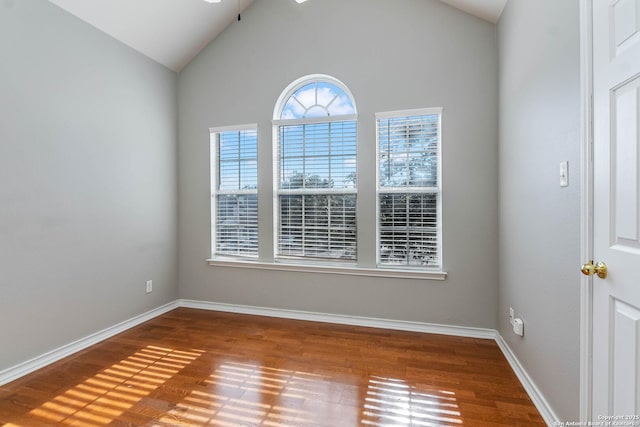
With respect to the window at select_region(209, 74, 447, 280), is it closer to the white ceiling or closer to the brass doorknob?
the white ceiling

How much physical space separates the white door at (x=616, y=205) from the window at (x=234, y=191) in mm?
2910

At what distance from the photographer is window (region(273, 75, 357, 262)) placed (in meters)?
3.17

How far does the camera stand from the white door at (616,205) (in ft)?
3.51

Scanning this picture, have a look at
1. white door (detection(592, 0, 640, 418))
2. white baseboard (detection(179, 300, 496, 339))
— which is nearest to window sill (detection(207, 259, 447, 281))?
white baseboard (detection(179, 300, 496, 339))

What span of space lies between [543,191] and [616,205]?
625 millimetres

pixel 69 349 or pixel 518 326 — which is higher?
pixel 518 326

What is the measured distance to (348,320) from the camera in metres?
3.13

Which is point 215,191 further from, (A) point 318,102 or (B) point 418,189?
(B) point 418,189

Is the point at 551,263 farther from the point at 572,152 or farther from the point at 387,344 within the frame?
the point at 387,344

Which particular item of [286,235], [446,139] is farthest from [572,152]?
[286,235]

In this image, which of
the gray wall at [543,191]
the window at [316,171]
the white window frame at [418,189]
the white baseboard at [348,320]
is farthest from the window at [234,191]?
the gray wall at [543,191]

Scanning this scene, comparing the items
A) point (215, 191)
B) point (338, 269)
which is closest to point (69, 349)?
point (215, 191)

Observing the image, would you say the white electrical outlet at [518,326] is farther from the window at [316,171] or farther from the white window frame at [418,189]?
the window at [316,171]

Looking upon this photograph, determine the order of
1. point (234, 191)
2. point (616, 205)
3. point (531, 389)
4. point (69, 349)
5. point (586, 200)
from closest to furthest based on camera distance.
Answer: point (616, 205) → point (586, 200) → point (531, 389) → point (69, 349) → point (234, 191)
